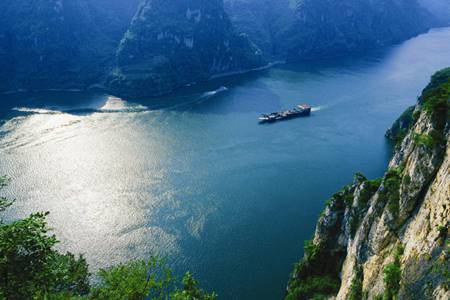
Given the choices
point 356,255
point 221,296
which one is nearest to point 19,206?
point 221,296

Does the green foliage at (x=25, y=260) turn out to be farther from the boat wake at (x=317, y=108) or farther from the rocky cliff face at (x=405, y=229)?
the boat wake at (x=317, y=108)

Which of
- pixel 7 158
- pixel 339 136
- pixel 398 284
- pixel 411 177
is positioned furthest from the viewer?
pixel 339 136

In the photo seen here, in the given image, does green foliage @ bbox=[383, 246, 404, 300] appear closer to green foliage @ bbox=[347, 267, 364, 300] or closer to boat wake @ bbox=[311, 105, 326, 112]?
green foliage @ bbox=[347, 267, 364, 300]

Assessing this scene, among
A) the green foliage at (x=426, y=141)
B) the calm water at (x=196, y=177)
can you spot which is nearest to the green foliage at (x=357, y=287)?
the green foliage at (x=426, y=141)

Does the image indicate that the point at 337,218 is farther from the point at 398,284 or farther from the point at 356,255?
the point at 398,284

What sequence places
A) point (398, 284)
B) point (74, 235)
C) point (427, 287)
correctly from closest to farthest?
point (427, 287) < point (398, 284) < point (74, 235)

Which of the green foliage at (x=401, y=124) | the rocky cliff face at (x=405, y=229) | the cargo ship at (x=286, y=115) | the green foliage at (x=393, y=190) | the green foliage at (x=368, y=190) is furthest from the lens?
the cargo ship at (x=286, y=115)

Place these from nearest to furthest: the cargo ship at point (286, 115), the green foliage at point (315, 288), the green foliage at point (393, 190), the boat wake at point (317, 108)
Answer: the green foliage at point (393, 190), the green foliage at point (315, 288), the cargo ship at point (286, 115), the boat wake at point (317, 108)

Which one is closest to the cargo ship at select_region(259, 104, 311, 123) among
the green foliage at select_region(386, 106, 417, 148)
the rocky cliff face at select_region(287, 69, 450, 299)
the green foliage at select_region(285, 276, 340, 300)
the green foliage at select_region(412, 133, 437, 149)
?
the green foliage at select_region(386, 106, 417, 148)
